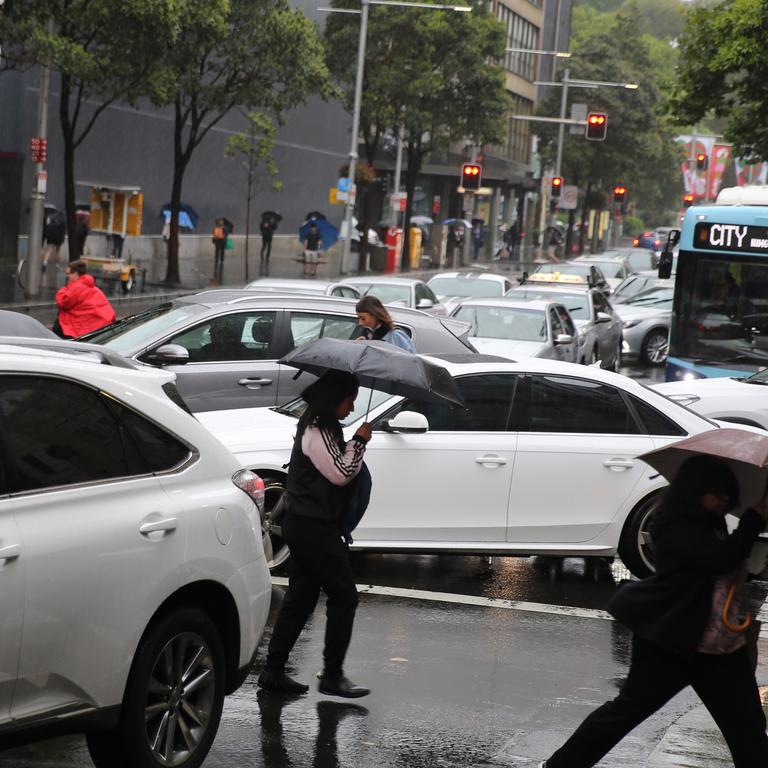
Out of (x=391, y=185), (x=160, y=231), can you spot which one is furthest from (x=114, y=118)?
(x=391, y=185)

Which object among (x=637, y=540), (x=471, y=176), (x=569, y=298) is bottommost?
(x=637, y=540)

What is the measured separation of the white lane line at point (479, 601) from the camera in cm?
Result: 873

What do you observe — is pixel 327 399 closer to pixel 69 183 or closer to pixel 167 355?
pixel 167 355

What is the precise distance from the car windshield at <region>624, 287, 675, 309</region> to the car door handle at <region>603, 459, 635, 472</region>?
63.5ft

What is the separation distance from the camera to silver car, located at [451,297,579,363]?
60.4 ft

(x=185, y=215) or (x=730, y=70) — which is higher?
(x=730, y=70)

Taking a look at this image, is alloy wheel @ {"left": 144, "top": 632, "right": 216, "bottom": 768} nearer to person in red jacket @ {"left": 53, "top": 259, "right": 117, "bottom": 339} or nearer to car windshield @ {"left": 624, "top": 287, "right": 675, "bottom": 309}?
person in red jacket @ {"left": 53, "top": 259, "right": 117, "bottom": 339}

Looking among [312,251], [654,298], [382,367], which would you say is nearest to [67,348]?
[382,367]

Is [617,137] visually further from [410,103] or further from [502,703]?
[502,703]

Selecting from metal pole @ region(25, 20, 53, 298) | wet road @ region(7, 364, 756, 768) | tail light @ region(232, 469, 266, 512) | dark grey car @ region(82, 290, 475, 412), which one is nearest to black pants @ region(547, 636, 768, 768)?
wet road @ region(7, 364, 756, 768)

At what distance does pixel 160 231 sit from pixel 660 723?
41404 mm

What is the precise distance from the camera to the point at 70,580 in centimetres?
446

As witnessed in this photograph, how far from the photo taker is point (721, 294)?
16.9 metres

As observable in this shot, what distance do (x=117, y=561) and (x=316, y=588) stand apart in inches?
81.3
